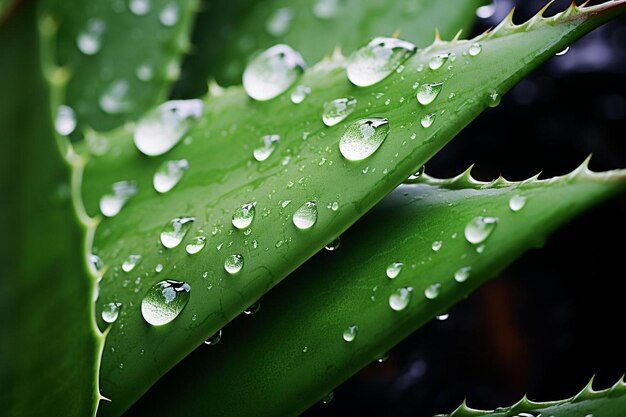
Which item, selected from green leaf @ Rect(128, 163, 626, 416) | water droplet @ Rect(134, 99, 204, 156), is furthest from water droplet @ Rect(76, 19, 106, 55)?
green leaf @ Rect(128, 163, 626, 416)

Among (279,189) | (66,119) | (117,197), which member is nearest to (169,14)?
(66,119)

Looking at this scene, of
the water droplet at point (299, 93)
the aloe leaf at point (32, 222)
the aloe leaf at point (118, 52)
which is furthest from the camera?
the aloe leaf at point (118, 52)

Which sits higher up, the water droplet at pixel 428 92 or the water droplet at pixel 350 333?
the water droplet at pixel 428 92

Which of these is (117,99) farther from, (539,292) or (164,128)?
(539,292)

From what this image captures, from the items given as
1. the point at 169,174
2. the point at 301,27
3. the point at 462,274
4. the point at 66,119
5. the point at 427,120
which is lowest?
the point at 462,274

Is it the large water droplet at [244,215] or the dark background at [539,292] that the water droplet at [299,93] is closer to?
the large water droplet at [244,215]

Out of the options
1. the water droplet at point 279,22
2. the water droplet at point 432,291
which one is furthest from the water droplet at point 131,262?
the water droplet at point 279,22
